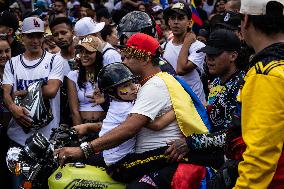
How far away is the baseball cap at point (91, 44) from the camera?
6.20 meters

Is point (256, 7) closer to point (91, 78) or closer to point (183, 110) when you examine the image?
point (183, 110)

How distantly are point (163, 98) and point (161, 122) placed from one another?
18 centimetres

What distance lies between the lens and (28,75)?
6168 millimetres

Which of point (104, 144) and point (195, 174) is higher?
point (104, 144)

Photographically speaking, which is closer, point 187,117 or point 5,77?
point 187,117

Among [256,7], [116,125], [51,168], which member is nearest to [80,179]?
[51,168]

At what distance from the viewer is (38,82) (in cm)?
601

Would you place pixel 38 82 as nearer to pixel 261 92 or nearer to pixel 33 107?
pixel 33 107

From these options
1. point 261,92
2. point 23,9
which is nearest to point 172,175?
point 261,92

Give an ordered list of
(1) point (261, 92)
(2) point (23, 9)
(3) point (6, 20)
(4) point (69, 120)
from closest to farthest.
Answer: (1) point (261, 92), (4) point (69, 120), (3) point (6, 20), (2) point (23, 9)

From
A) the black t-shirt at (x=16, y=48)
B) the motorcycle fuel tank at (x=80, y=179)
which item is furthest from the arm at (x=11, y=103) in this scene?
the motorcycle fuel tank at (x=80, y=179)

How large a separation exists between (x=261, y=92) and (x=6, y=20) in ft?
19.4

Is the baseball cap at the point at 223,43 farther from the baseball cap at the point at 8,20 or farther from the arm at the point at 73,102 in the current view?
the baseball cap at the point at 8,20

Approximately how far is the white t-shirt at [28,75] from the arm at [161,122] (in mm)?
2187
